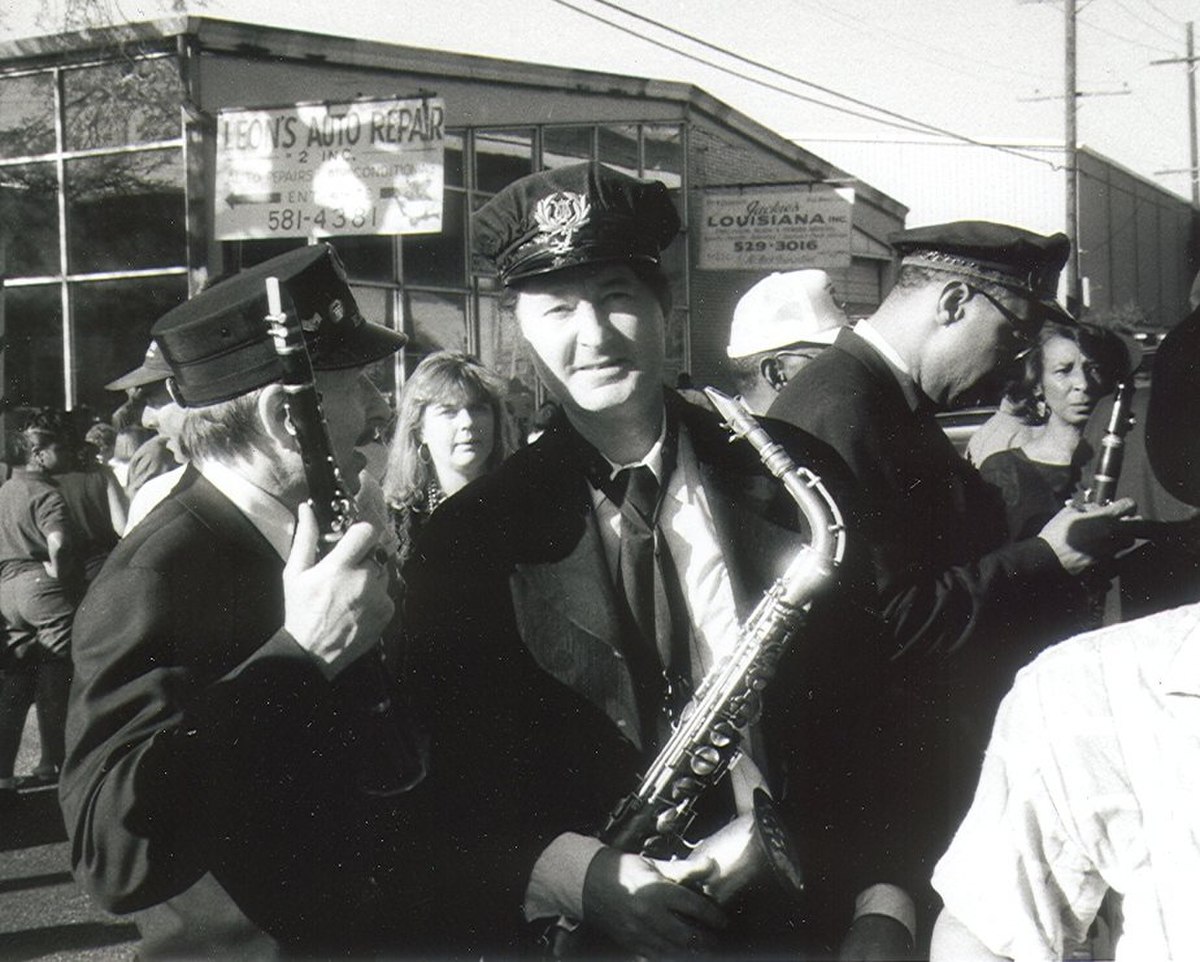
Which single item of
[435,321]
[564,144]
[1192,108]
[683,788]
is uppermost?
[564,144]

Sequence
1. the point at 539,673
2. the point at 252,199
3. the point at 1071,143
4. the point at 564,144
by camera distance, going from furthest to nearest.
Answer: the point at 564,144, the point at 252,199, the point at 1071,143, the point at 539,673

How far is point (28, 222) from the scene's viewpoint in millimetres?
12797

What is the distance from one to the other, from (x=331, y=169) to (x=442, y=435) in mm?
5228

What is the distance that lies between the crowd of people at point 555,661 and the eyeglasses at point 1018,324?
0.41 meters

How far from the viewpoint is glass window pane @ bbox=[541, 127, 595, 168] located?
14.9 metres

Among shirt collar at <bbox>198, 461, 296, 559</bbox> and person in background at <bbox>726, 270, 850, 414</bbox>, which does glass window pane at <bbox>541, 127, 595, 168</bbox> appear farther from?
shirt collar at <bbox>198, 461, 296, 559</bbox>

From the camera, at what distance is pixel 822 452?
2516mm

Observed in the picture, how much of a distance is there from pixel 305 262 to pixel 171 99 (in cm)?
1065

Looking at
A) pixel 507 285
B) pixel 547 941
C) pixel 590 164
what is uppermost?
pixel 590 164

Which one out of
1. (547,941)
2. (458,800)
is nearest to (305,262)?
(458,800)

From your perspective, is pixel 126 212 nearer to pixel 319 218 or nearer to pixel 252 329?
pixel 319 218

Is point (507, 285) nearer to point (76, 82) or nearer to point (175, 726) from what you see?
point (175, 726)

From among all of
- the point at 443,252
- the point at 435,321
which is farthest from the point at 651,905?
the point at 443,252

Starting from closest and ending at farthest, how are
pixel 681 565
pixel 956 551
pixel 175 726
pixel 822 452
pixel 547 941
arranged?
pixel 175 726, pixel 547 941, pixel 681 565, pixel 822 452, pixel 956 551
